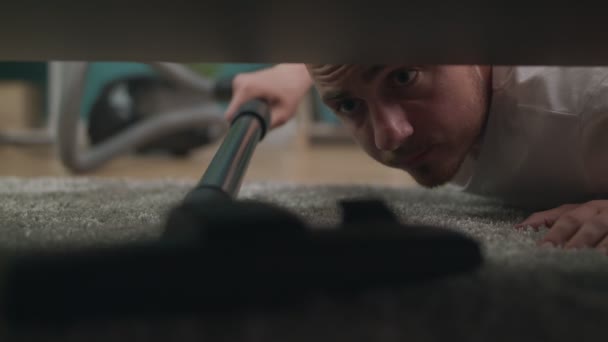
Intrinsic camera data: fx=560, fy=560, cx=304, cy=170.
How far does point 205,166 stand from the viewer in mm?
2160

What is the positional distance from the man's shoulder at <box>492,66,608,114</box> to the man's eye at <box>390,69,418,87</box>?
0.57ft

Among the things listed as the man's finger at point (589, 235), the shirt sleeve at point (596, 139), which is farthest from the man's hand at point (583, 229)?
the shirt sleeve at point (596, 139)

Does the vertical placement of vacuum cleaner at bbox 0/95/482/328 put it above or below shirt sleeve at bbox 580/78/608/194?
above

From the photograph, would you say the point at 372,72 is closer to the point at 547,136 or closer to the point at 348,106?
the point at 348,106

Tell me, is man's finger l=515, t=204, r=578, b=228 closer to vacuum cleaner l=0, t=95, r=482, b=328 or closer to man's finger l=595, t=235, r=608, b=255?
man's finger l=595, t=235, r=608, b=255

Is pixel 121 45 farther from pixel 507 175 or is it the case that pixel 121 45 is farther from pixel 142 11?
pixel 507 175

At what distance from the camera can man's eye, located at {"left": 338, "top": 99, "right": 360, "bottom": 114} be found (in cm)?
79

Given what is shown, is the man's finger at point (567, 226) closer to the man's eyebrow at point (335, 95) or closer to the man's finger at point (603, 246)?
the man's finger at point (603, 246)

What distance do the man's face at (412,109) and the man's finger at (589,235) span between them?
25cm

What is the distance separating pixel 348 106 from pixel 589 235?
15.3 inches

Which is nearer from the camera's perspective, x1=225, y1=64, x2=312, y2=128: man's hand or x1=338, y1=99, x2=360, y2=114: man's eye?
x1=338, y1=99, x2=360, y2=114: man's eye

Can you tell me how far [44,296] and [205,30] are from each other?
0.78ft

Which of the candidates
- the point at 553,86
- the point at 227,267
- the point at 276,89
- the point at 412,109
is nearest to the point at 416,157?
the point at 412,109

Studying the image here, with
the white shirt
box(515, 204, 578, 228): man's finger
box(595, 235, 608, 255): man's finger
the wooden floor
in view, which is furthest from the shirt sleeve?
the wooden floor
